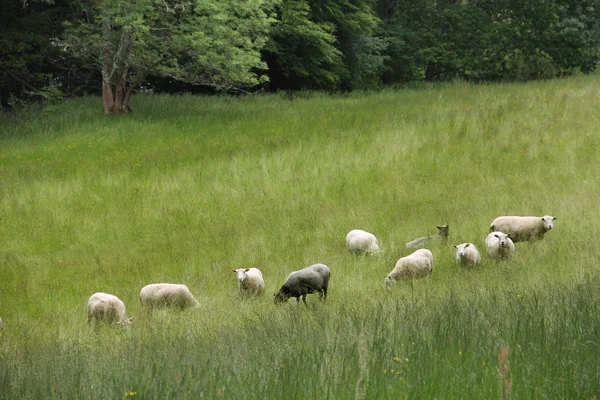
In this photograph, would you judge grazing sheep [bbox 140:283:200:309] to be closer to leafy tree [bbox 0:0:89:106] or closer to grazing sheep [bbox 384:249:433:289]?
grazing sheep [bbox 384:249:433:289]

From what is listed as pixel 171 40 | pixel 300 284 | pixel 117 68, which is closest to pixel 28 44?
pixel 117 68

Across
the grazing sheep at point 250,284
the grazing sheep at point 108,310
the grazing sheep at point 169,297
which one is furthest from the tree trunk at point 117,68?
the grazing sheep at point 108,310

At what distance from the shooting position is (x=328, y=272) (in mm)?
9758

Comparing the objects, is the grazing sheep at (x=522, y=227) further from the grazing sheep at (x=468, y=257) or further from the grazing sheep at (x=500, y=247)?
the grazing sheep at (x=468, y=257)

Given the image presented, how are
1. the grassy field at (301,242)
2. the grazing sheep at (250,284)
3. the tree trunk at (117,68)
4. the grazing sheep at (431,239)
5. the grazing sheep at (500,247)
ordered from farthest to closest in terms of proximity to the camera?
the tree trunk at (117,68) → the grazing sheep at (431,239) → the grazing sheep at (500,247) → the grazing sheep at (250,284) → the grassy field at (301,242)

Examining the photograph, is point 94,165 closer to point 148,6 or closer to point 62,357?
point 148,6

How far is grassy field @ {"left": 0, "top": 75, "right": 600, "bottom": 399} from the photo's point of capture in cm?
462

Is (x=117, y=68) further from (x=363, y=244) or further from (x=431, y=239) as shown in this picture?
(x=431, y=239)

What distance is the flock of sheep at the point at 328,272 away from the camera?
31.0ft

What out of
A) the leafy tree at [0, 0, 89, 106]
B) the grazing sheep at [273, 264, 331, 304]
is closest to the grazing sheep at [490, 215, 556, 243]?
the grazing sheep at [273, 264, 331, 304]

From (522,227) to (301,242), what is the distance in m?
3.71

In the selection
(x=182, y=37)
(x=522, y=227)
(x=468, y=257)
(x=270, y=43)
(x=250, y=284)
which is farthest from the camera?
(x=270, y=43)

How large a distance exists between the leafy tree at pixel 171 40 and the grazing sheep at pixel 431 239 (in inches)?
494

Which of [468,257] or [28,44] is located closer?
[468,257]
